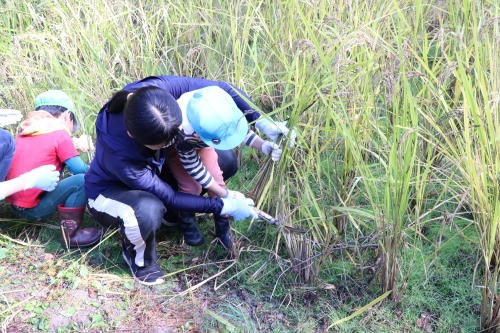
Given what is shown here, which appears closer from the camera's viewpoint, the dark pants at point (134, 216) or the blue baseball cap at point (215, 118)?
the blue baseball cap at point (215, 118)

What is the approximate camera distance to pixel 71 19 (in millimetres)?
3359

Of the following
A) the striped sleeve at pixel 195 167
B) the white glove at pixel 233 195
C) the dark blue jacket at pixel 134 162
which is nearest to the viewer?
the dark blue jacket at pixel 134 162

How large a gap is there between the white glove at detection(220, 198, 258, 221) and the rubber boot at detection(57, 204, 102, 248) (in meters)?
0.77

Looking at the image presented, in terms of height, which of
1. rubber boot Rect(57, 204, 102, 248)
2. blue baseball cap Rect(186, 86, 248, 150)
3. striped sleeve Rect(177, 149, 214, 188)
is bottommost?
rubber boot Rect(57, 204, 102, 248)

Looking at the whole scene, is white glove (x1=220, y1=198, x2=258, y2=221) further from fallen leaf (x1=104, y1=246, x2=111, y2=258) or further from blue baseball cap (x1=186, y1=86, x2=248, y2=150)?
fallen leaf (x1=104, y1=246, x2=111, y2=258)

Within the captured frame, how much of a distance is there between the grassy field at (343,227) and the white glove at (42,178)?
0.32m

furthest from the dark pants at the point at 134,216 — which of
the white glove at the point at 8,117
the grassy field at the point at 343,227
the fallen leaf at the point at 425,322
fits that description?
the fallen leaf at the point at 425,322

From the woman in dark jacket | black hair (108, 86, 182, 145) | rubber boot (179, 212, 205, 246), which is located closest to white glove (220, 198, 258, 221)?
the woman in dark jacket

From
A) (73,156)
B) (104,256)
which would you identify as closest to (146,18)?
(73,156)

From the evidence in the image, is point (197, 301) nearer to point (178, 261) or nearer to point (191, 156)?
point (178, 261)

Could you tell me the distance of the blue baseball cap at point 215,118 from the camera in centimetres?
216

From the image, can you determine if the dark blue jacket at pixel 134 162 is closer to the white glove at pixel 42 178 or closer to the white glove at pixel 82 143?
the white glove at pixel 42 178

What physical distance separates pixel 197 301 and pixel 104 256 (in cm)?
59

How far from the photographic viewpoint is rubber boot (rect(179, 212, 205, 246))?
8.75ft
